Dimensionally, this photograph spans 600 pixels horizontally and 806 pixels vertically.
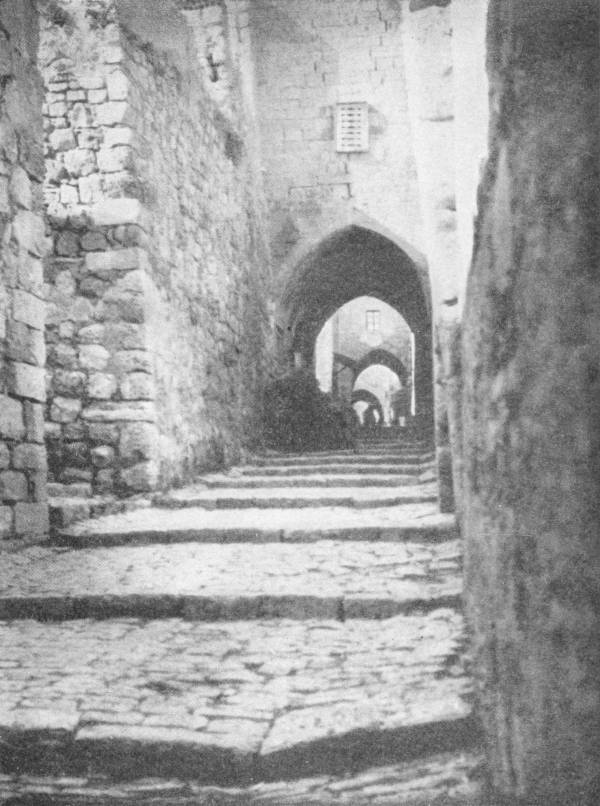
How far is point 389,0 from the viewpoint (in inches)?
413

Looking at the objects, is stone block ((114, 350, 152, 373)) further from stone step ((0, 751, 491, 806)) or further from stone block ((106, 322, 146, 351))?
stone step ((0, 751, 491, 806))

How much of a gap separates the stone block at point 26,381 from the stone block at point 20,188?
2.88ft

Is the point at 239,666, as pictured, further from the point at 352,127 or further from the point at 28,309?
the point at 352,127

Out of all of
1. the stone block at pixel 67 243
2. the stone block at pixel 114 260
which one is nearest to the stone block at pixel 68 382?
the stone block at pixel 114 260

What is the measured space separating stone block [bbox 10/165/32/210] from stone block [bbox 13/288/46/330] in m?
0.48

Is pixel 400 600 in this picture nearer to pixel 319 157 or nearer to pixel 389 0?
pixel 319 157

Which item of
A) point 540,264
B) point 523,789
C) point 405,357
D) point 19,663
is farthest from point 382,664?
point 405,357

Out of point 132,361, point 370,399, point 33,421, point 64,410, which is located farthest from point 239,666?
point 370,399

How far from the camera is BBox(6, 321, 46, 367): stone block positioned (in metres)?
3.76

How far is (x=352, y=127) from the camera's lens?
1045 centimetres

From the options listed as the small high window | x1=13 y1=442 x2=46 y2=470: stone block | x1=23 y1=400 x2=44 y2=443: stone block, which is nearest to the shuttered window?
x1=23 y1=400 x2=44 y2=443: stone block

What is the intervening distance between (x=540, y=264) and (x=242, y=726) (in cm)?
137

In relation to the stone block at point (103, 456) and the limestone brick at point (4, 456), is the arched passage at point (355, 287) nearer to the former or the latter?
the stone block at point (103, 456)

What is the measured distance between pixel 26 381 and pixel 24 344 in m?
0.20
